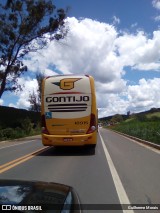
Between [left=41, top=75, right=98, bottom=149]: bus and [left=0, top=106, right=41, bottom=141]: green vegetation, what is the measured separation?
57.7ft

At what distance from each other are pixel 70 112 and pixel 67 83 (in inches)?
52.4

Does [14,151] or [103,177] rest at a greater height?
[14,151]

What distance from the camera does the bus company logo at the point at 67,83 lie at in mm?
17953

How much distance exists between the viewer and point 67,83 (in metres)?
18.0

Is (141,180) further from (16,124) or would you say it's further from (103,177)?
(16,124)

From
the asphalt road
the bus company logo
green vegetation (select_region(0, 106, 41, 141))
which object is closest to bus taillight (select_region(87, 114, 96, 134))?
the bus company logo

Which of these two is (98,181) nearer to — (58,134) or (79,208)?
(79,208)

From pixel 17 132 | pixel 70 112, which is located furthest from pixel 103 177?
pixel 17 132

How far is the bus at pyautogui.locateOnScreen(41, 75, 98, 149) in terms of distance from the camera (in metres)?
17.9

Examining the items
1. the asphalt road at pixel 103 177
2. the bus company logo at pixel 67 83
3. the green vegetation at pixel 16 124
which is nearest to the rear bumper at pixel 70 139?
the bus company logo at pixel 67 83

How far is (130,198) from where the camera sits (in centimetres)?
800

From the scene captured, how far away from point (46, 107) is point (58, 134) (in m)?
1.37

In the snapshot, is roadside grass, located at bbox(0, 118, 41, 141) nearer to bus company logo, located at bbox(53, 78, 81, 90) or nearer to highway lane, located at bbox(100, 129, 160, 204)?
bus company logo, located at bbox(53, 78, 81, 90)

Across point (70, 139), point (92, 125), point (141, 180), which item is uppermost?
point (92, 125)
